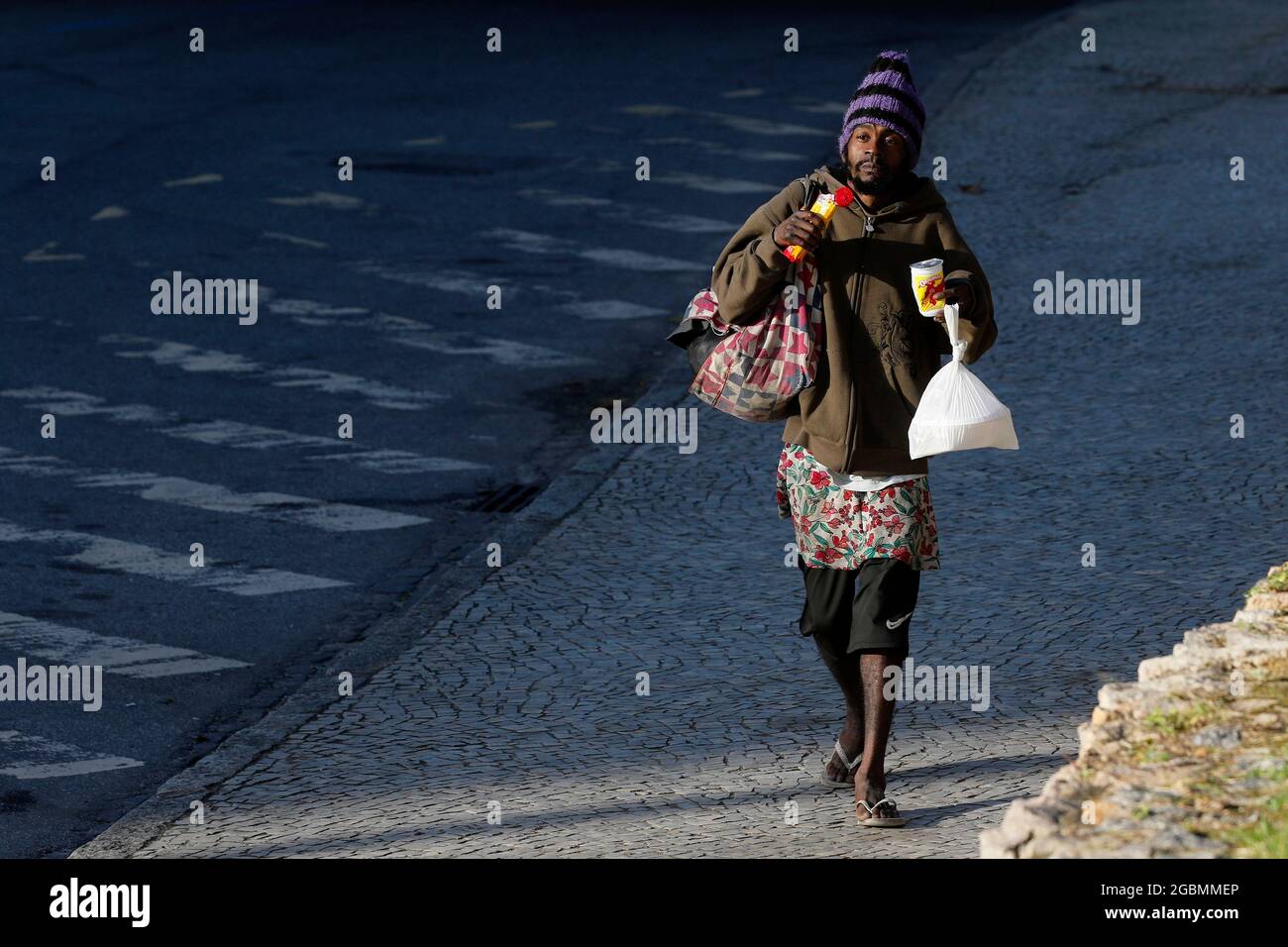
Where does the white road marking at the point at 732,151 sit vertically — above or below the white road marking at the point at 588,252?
above

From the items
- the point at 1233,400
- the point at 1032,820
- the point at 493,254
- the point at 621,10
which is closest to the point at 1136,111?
the point at 493,254

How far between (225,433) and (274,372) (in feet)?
3.31

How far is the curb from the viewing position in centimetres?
588

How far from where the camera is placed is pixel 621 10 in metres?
23.9

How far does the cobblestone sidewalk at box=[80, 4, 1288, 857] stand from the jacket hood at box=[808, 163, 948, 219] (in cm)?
168

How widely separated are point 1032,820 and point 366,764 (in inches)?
107

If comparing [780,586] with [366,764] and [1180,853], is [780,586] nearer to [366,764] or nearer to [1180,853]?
[366,764]

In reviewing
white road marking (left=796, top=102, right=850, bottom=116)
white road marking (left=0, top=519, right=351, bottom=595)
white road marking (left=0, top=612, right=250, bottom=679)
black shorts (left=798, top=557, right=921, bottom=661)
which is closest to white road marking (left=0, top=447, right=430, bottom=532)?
white road marking (left=0, top=519, right=351, bottom=595)

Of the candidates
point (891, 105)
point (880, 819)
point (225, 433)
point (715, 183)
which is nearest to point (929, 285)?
point (891, 105)

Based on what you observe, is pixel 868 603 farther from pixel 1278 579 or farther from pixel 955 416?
pixel 1278 579

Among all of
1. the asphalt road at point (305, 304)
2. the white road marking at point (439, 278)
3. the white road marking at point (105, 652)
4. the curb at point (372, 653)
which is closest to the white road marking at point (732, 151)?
the asphalt road at point (305, 304)

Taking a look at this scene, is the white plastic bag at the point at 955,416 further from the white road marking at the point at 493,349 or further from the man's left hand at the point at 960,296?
the white road marking at the point at 493,349

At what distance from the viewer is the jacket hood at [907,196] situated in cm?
545

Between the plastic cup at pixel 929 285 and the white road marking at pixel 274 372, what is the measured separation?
5.32 m
